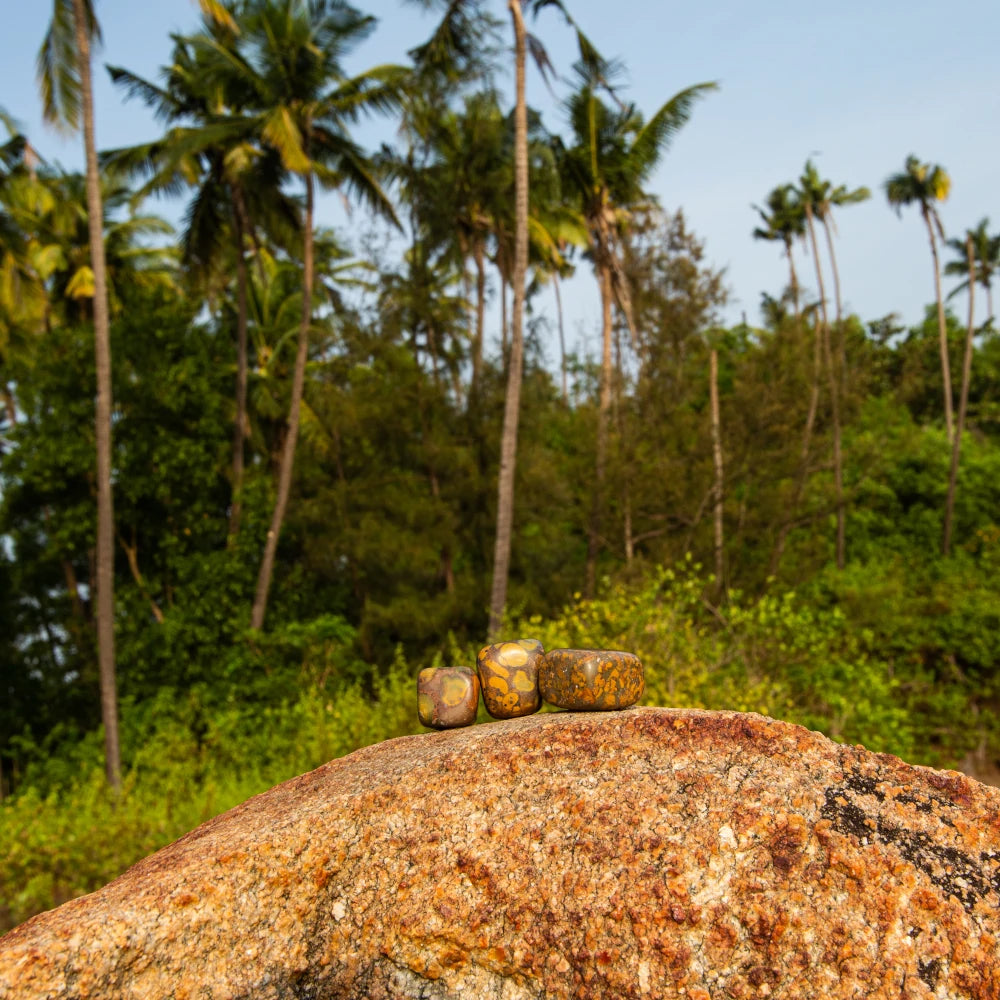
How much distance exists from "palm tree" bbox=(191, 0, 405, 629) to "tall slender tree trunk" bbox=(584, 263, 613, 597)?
16.1ft

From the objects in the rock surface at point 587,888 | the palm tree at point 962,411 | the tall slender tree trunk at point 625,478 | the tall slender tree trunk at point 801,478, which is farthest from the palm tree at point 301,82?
the palm tree at point 962,411

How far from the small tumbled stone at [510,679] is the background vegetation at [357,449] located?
323 inches

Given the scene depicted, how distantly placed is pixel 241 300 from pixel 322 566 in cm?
535

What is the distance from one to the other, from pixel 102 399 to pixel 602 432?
8.08m

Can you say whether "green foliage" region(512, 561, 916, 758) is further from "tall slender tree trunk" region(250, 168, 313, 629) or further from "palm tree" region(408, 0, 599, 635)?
"tall slender tree trunk" region(250, 168, 313, 629)

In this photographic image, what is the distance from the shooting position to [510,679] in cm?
398

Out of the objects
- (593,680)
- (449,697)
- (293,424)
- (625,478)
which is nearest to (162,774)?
(293,424)

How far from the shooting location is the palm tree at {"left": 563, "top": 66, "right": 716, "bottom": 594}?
14.6m

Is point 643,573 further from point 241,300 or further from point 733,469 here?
point 241,300

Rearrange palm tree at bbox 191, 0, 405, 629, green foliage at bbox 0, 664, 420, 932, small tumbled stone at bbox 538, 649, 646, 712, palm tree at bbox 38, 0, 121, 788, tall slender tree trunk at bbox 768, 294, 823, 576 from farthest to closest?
1. tall slender tree trunk at bbox 768, 294, 823, 576
2. palm tree at bbox 191, 0, 405, 629
3. palm tree at bbox 38, 0, 121, 788
4. green foliage at bbox 0, 664, 420, 932
5. small tumbled stone at bbox 538, 649, 646, 712

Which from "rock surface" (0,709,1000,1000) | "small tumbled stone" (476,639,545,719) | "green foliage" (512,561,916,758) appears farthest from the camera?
"green foliage" (512,561,916,758)

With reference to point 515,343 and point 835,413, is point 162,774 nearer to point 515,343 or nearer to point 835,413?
point 515,343

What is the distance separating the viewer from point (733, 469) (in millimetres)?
16625

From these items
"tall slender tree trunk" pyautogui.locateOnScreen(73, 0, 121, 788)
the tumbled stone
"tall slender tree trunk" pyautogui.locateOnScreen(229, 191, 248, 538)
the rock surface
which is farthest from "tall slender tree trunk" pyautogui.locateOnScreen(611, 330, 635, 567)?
the rock surface
